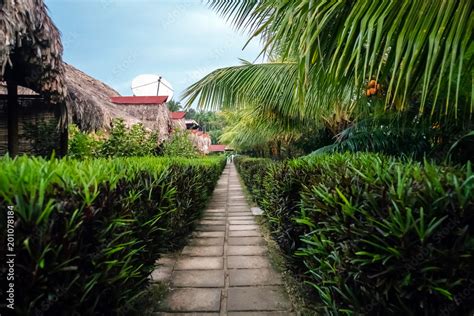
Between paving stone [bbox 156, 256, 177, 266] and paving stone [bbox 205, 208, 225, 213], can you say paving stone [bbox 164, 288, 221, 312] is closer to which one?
paving stone [bbox 156, 256, 177, 266]

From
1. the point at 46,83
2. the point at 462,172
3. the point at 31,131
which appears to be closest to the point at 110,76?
the point at 31,131

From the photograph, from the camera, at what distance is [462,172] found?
4.85 ft

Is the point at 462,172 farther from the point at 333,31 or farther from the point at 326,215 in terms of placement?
the point at 333,31

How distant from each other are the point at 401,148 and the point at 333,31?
3041 mm

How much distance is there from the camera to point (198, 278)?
2.98m

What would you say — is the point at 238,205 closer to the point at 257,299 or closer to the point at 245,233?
the point at 245,233

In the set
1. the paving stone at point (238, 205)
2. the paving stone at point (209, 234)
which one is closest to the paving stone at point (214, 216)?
the paving stone at point (238, 205)

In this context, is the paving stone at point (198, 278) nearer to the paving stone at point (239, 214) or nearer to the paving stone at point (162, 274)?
the paving stone at point (162, 274)

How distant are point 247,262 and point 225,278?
0.53m

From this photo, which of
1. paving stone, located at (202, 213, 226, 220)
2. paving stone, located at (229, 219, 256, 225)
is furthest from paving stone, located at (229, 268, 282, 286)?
paving stone, located at (202, 213, 226, 220)

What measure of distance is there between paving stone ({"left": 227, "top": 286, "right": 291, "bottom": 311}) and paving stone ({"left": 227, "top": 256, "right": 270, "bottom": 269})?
57 cm

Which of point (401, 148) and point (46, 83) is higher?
point (46, 83)

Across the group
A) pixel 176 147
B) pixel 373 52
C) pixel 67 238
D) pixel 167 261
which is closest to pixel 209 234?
pixel 167 261

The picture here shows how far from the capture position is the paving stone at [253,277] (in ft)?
9.34
